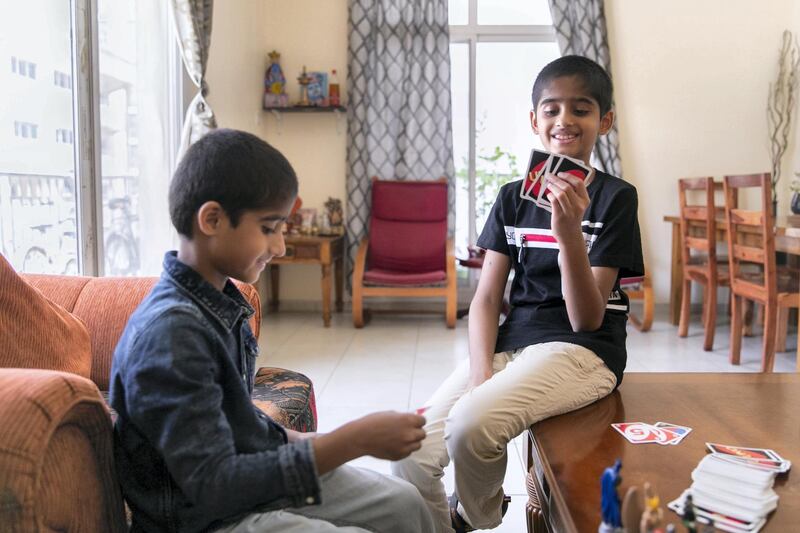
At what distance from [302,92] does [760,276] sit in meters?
3.27

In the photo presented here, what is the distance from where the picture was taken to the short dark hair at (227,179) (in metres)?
0.93

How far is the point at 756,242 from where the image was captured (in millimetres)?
3914

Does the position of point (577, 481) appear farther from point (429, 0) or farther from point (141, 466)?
point (429, 0)

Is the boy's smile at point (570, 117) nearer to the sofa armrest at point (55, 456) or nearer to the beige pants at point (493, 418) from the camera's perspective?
the beige pants at point (493, 418)

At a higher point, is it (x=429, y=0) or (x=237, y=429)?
(x=429, y=0)

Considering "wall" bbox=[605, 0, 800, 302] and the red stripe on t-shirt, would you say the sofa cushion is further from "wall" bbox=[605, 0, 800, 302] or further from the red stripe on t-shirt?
"wall" bbox=[605, 0, 800, 302]

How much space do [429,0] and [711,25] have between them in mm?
2048

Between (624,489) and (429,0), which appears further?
(429,0)

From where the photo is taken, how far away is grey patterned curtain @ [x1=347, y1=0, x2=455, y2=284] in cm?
495

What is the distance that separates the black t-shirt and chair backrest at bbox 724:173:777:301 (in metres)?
2.03

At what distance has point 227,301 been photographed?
0.96 meters

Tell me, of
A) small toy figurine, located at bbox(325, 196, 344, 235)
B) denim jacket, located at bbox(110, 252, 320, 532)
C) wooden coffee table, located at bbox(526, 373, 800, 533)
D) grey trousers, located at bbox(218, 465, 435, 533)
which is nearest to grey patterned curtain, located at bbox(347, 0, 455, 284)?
small toy figurine, located at bbox(325, 196, 344, 235)

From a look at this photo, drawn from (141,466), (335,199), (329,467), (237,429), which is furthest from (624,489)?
(335,199)

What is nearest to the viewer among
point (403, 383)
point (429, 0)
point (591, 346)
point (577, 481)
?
point (577, 481)
